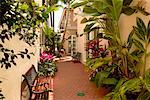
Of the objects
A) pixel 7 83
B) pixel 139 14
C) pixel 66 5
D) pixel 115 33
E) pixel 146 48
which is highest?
pixel 66 5

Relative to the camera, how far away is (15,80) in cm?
319

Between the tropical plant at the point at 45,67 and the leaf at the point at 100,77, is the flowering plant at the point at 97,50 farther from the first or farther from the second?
the leaf at the point at 100,77

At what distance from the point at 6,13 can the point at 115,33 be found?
121 inches

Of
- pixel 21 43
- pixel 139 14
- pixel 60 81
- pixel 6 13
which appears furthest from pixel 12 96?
pixel 60 81

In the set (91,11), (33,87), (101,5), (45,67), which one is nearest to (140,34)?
(101,5)

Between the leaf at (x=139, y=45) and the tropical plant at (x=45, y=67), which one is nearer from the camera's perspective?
the leaf at (x=139, y=45)

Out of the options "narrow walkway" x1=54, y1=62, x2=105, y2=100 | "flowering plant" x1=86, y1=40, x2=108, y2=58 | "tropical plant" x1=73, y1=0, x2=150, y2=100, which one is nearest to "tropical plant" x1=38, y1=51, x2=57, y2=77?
"narrow walkway" x1=54, y1=62, x2=105, y2=100

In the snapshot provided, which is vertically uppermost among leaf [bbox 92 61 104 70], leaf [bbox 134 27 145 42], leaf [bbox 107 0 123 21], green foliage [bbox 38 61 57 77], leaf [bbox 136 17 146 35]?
leaf [bbox 107 0 123 21]

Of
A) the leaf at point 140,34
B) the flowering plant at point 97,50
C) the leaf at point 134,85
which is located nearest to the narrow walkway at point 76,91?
the flowering plant at point 97,50

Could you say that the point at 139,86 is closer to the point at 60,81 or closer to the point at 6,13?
the point at 6,13

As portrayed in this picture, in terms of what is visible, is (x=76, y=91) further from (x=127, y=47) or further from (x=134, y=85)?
(x=134, y=85)

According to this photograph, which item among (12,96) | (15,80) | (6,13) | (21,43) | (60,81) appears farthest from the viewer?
(60,81)

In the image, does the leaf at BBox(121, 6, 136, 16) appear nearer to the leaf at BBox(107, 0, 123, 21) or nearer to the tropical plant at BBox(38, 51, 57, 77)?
the leaf at BBox(107, 0, 123, 21)

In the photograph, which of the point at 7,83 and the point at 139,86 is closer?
the point at 7,83
